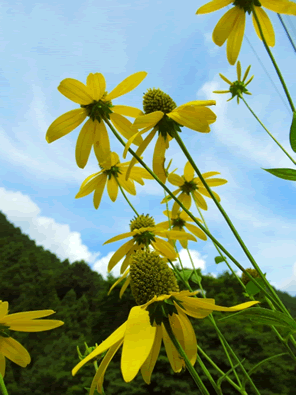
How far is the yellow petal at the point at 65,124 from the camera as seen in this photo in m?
0.75

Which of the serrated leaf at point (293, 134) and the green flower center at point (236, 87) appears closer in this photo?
the serrated leaf at point (293, 134)

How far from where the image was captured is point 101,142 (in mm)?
836

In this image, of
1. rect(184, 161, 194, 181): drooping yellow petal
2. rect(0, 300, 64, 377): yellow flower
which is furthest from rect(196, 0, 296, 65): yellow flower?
rect(0, 300, 64, 377): yellow flower

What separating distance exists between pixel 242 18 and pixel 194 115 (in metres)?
0.46

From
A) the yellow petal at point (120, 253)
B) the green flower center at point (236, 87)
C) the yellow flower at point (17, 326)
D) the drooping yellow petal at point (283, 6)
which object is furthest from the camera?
the green flower center at point (236, 87)

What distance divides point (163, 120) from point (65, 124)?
0.86ft

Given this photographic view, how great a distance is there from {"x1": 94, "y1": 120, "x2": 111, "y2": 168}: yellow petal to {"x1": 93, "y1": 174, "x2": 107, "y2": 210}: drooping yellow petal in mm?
315

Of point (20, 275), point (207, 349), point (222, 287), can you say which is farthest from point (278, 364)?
point (20, 275)

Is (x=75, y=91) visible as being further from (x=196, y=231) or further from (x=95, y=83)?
(x=196, y=231)

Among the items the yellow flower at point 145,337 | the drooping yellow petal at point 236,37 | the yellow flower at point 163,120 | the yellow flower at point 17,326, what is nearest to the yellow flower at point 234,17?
the drooping yellow petal at point 236,37

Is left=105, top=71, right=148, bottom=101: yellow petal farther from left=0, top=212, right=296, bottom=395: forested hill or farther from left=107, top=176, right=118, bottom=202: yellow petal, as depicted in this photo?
left=0, top=212, right=296, bottom=395: forested hill

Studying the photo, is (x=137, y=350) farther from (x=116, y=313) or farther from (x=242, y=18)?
(x=116, y=313)

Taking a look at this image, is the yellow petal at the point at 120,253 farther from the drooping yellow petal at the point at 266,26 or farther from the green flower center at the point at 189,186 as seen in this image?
the drooping yellow petal at the point at 266,26

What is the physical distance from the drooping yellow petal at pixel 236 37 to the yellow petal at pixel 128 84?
0.91ft
